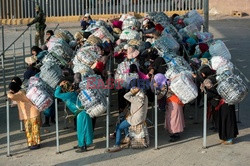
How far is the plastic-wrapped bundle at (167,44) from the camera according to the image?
13125 millimetres

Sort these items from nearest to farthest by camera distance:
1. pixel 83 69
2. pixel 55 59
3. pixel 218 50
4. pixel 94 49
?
pixel 83 69 → pixel 94 49 → pixel 55 59 → pixel 218 50

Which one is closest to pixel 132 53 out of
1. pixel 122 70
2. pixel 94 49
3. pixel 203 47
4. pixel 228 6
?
pixel 122 70

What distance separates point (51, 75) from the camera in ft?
36.7

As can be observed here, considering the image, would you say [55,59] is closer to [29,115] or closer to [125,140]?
[29,115]

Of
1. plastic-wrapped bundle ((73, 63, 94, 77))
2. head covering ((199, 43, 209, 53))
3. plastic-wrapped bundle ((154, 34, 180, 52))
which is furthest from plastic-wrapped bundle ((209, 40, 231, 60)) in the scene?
plastic-wrapped bundle ((73, 63, 94, 77))

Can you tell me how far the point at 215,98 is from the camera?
417 inches

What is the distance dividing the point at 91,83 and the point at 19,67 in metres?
6.90

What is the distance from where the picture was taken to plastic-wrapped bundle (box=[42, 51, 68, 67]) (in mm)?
12523

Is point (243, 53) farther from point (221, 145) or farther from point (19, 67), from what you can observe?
point (221, 145)

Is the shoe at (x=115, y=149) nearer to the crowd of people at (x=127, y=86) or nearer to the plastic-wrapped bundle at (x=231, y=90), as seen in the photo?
the crowd of people at (x=127, y=86)

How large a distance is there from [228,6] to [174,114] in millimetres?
17147

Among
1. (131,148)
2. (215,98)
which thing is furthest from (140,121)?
(215,98)

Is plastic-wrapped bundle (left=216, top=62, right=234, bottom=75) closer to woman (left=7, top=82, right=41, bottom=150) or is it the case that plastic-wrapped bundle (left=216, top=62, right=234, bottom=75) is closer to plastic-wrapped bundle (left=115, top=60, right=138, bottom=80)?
plastic-wrapped bundle (left=115, top=60, right=138, bottom=80)

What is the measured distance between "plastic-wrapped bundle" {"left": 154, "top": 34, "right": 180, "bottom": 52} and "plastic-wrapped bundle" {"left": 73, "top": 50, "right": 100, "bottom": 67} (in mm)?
1714
